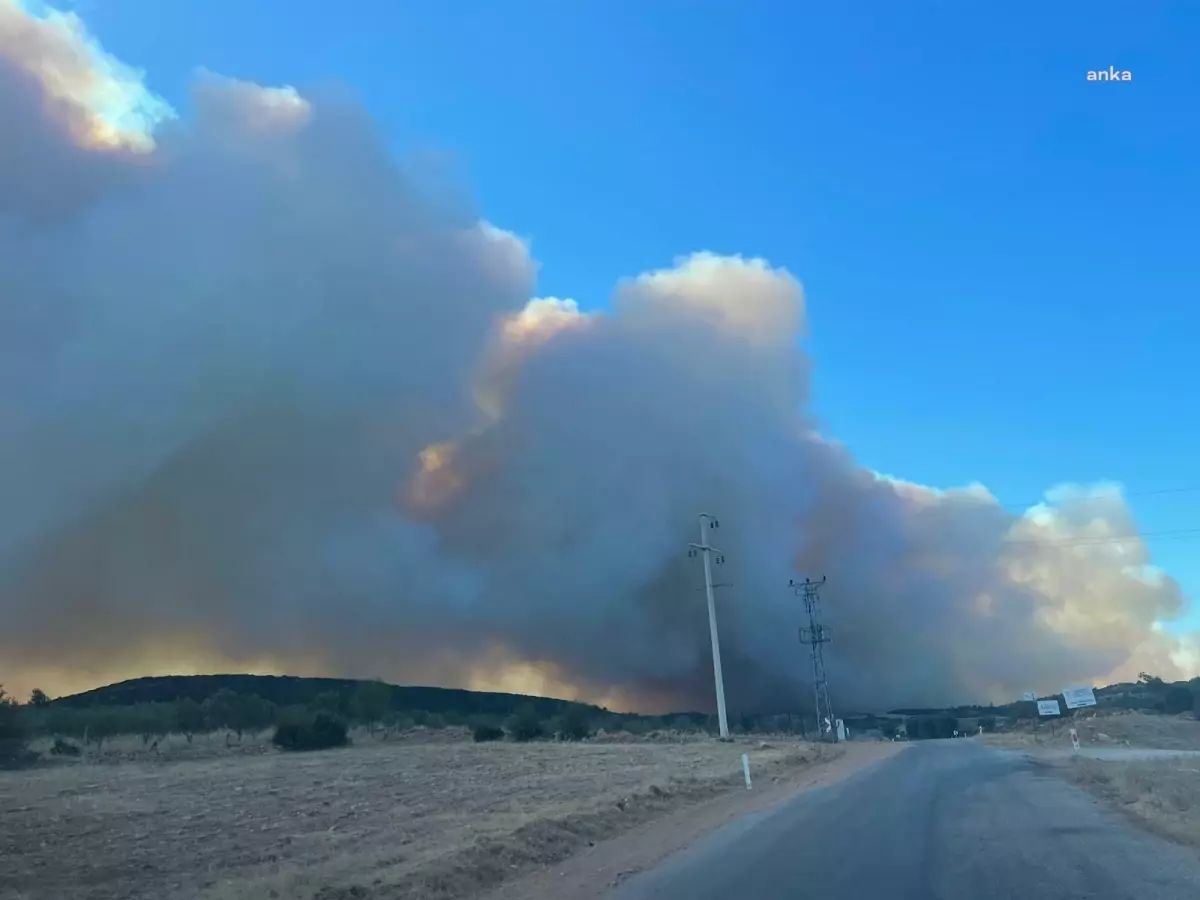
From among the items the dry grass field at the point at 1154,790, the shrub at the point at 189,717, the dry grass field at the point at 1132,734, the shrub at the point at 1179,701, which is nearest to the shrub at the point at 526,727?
the shrub at the point at 189,717

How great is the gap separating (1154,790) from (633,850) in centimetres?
Result: 1620

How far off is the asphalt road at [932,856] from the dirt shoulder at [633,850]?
548mm

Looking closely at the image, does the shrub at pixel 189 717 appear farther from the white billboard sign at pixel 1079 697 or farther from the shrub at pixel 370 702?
the white billboard sign at pixel 1079 697

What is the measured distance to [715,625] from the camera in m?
82.2

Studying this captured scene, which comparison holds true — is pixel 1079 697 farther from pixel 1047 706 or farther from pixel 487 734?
pixel 487 734

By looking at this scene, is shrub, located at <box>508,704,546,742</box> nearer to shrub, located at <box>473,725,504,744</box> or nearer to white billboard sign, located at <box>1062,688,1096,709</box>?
shrub, located at <box>473,725,504,744</box>

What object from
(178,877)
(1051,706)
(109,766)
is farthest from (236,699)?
(178,877)

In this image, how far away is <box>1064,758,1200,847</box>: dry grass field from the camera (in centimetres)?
1873

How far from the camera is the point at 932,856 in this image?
1573 centimetres

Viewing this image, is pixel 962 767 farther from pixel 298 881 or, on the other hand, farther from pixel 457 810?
pixel 298 881

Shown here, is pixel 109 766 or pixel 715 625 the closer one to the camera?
pixel 109 766

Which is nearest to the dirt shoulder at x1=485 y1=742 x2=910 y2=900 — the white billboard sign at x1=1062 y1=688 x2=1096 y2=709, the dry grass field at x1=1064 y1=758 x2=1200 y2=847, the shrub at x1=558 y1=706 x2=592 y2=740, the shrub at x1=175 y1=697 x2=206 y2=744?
the dry grass field at x1=1064 y1=758 x2=1200 y2=847

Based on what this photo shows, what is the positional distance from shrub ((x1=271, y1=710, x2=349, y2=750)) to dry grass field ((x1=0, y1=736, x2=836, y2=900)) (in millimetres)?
18838

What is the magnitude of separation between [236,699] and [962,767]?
8063cm
